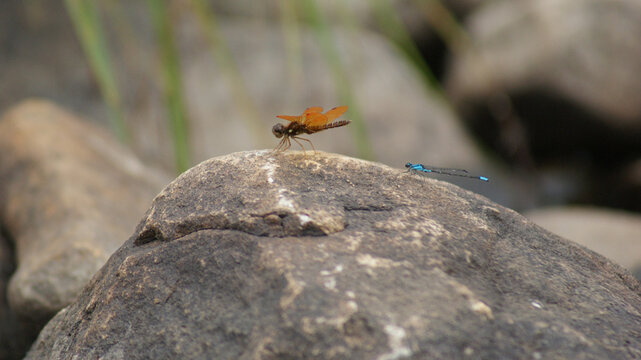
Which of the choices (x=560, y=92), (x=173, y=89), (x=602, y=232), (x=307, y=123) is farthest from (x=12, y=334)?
(x=560, y=92)

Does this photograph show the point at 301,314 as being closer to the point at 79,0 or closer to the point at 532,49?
the point at 79,0

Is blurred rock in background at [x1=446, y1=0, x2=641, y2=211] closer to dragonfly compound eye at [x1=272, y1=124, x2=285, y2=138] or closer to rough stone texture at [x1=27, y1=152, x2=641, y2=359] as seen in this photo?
dragonfly compound eye at [x1=272, y1=124, x2=285, y2=138]

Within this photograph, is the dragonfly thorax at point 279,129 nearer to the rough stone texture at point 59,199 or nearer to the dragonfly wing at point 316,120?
the dragonfly wing at point 316,120

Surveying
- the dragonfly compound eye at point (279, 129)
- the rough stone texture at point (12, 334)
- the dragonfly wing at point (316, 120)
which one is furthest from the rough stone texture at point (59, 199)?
the dragonfly wing at point (316, 120)

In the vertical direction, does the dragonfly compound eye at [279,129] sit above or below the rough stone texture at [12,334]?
above

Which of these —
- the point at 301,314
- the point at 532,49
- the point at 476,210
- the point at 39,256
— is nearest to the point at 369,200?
the point at 476,210

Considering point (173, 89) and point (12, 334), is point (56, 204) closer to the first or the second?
point (12, 334)
